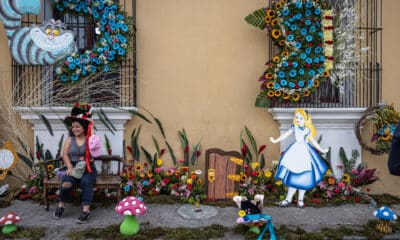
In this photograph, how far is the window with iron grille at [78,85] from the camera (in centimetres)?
531

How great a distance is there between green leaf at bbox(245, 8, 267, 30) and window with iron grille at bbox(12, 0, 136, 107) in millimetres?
1888

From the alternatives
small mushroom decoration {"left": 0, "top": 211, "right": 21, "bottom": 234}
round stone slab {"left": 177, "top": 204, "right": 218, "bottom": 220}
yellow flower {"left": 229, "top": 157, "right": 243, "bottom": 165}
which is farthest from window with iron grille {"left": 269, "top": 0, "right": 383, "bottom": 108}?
small mushroom decoration {"left": 0, "top": 211, "right": 21, "bottom": 234}

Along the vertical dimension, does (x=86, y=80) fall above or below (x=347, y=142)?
above

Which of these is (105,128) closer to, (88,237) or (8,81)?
(8,81)

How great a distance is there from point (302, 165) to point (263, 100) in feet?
3.95

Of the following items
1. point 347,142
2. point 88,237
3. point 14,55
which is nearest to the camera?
point 88,237

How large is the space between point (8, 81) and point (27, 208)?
2161 mm

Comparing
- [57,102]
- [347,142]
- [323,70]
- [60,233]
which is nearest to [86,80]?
[57,102]

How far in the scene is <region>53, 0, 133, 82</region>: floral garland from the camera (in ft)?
16.8

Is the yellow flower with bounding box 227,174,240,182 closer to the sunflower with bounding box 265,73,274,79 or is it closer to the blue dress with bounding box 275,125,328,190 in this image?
the blue dress with bounding box 275,125,328,190

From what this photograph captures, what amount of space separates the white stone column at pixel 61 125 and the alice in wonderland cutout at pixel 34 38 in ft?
2.62

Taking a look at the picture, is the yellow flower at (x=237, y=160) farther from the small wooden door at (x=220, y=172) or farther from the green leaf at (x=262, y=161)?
the green leaf at (x=262, y=161)

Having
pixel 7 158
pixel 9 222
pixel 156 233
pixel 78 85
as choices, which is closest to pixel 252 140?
pixel 156 233

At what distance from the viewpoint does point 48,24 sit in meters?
5.17
